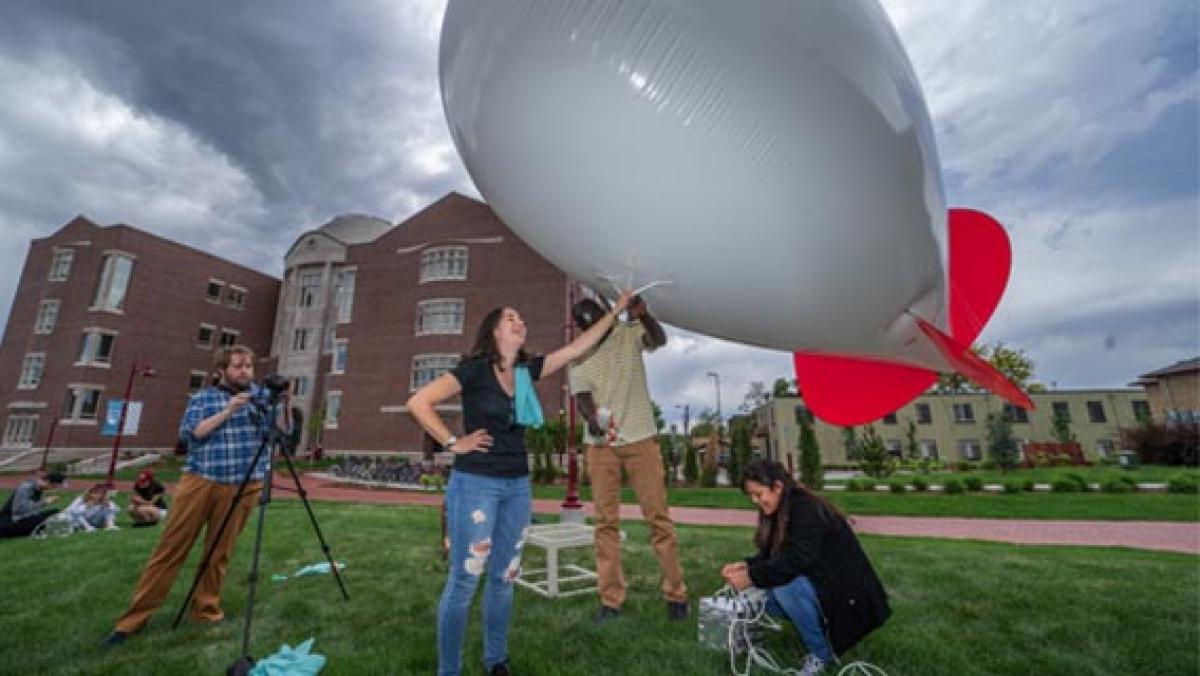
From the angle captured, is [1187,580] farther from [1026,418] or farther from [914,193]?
[1026,418]

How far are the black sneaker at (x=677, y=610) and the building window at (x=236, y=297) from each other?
31809 millimetres

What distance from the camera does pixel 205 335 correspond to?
2638cm

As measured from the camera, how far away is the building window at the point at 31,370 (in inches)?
893

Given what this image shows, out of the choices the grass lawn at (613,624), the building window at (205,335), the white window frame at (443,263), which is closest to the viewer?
the grass lawn at (613,624)

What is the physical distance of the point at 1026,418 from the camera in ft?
104

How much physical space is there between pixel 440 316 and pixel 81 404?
49.5ft

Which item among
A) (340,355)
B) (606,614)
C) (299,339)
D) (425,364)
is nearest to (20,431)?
(299,339)

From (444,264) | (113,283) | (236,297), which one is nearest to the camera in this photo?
(444,264)

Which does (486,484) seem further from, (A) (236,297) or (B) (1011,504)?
(A) (236,297)

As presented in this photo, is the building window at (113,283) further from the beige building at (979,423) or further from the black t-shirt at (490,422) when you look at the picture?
the beige building at (979,423)

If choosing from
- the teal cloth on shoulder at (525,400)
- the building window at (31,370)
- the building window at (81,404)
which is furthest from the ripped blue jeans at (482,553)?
the building window at (31,370)

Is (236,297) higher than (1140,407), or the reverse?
(236,297)

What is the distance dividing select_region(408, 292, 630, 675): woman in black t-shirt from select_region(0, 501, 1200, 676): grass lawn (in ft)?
1.26

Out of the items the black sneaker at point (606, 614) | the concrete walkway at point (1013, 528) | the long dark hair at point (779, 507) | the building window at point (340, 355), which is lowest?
the concrete walkway at point (1013, 528)
